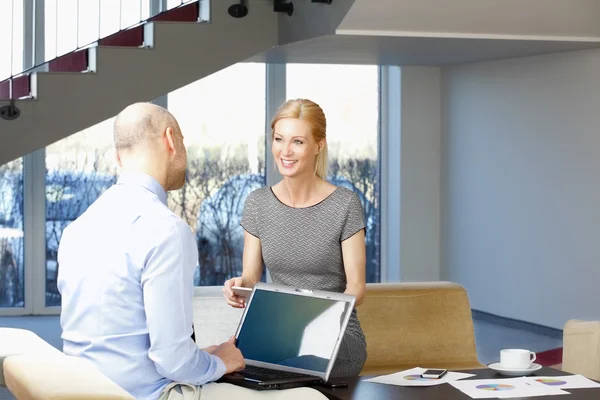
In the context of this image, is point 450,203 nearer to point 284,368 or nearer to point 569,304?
point 569,304

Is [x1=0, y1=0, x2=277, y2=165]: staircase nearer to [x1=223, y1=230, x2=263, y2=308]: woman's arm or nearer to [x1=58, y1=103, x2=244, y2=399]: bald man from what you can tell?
[x1=223, y1=230, x2=263, y2=308]: woman's arm

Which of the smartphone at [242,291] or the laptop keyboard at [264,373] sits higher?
the smartphone at [242,291]

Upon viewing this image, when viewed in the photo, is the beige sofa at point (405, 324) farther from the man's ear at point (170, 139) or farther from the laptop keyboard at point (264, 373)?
the man's ear at point (170, 139)

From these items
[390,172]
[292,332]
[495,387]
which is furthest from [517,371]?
[390,172]

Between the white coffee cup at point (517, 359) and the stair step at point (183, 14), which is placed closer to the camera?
the white coffee cup at point (517, 359)

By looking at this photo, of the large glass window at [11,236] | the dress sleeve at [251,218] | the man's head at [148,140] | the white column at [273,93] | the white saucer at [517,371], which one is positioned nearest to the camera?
the man's head at [148,140]

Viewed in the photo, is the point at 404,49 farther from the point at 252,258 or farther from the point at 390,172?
the point at 252,258

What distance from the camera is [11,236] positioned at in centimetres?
839

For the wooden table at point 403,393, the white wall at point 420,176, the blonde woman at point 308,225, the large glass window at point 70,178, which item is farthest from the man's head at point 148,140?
the white wall at point 420,176

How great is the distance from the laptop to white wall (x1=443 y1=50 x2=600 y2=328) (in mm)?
4761

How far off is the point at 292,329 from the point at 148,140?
0.73 m

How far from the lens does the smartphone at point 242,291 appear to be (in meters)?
2.86

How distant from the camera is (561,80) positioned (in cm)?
741

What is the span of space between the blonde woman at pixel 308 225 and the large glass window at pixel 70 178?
541 centimetres
